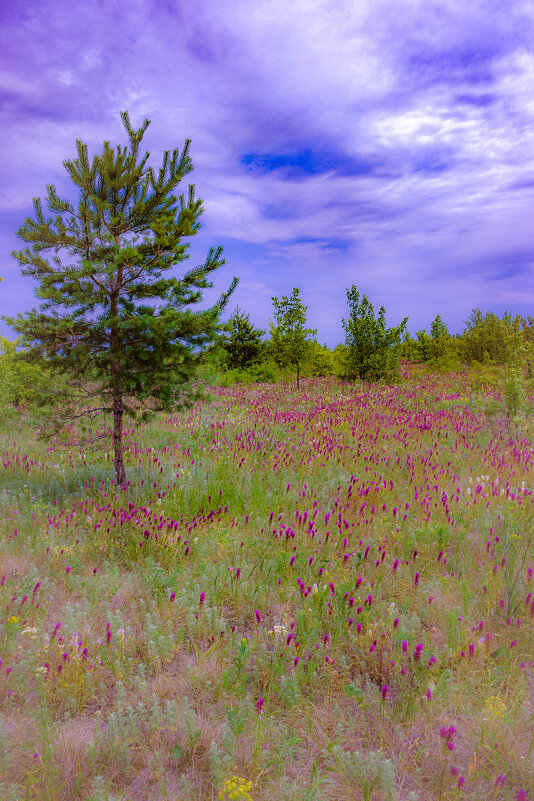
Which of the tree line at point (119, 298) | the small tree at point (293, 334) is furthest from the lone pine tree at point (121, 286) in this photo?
the small tree at point (293, 334)

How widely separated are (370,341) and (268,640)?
68.0 ft

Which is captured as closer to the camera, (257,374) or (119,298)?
(119,298)

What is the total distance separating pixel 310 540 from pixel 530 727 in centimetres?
241

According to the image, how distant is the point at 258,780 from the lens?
231cm

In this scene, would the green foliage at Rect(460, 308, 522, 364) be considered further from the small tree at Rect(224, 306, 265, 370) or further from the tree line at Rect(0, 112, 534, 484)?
the tree line at Rect(0, 112, 534, 484)

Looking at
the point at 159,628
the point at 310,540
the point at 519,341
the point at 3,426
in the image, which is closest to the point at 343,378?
the point at 519,341

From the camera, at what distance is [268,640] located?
3.44 m

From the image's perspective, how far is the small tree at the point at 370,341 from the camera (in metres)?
22.8

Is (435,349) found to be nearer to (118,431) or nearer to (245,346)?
(245,346)

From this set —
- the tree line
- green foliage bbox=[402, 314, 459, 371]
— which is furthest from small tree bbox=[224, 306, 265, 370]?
the tree line

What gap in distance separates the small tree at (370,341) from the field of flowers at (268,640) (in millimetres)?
16273

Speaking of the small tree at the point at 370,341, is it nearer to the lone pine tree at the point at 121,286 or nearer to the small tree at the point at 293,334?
the small tree at the point at 293,334

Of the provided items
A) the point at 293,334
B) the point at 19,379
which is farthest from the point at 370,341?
the point at 19,379

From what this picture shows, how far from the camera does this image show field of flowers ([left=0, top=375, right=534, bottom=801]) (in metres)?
2.41
